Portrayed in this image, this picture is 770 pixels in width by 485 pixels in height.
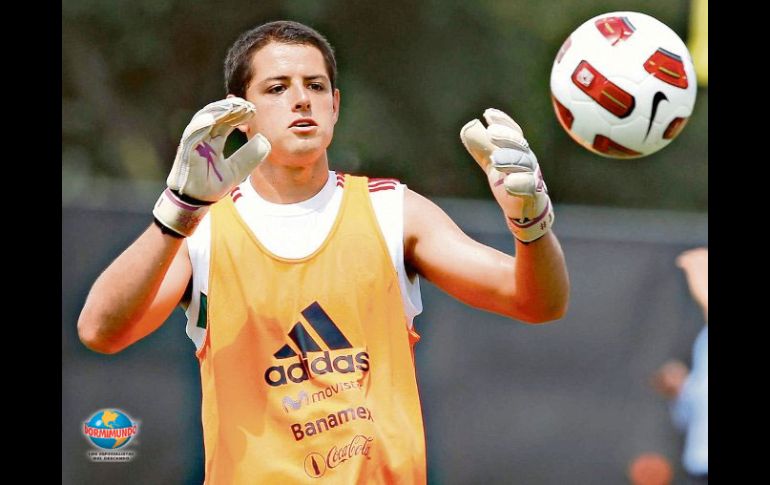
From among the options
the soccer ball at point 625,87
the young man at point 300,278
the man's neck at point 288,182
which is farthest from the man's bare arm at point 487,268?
the soccer ball at point 625,87

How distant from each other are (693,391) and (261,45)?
141 inches

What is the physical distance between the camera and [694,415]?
602 cm

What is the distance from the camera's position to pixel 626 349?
6.04m

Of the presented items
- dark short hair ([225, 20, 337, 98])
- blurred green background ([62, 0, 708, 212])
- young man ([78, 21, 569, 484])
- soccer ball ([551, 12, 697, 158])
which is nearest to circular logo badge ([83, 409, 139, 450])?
blurred green background ([62, 0, 708, 212])

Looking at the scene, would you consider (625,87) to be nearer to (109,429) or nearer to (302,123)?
(302,123)

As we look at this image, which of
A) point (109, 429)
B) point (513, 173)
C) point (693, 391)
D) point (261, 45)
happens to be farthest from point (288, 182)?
point (693, 391)

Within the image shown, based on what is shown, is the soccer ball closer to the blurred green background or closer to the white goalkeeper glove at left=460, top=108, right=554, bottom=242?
the white goalkeeper glove at left=460, top=108, right=554, bottom=242

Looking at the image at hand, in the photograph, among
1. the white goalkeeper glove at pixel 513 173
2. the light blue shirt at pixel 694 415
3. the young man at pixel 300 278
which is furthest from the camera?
the light blue shirt at pixel 694 415

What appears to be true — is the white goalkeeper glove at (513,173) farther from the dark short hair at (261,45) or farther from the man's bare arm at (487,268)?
the dark short hair at (261,45)

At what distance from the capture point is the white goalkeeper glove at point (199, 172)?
3.07 meters

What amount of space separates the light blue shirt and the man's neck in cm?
324

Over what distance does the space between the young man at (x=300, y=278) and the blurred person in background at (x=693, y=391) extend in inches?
117

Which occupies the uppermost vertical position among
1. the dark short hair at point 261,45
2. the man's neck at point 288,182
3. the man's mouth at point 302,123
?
the dark short hair at point 261,45

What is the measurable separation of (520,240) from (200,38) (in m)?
3.64
